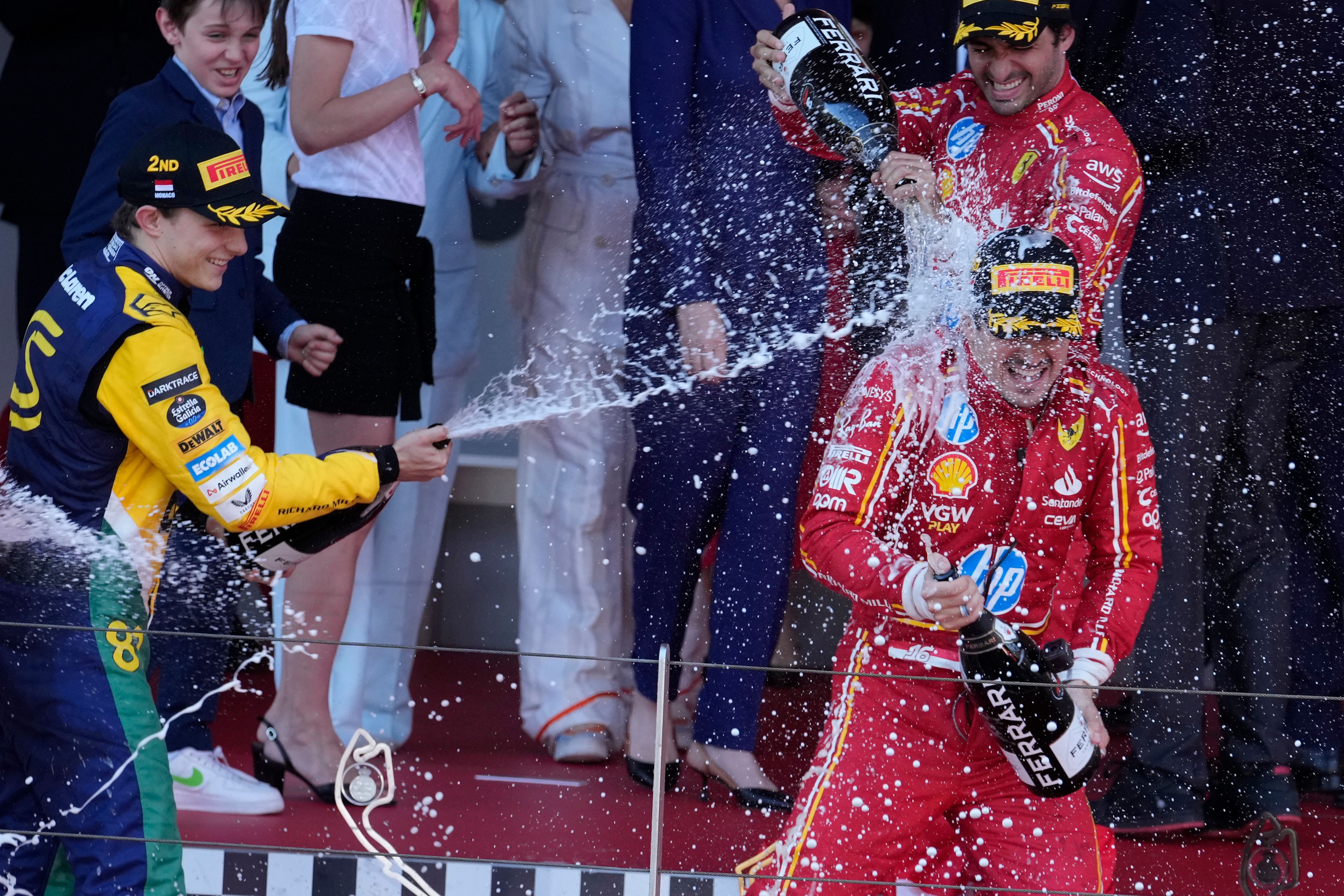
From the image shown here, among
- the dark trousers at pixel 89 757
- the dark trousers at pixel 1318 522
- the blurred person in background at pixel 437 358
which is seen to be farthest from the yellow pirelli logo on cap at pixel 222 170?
the dark trousers at pixel 1318 522

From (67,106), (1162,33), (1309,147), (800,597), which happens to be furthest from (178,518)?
(1309,147)

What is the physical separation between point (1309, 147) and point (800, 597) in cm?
140

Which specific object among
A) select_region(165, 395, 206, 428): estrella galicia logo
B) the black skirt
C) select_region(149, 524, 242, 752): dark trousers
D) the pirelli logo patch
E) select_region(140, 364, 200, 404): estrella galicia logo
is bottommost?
select_region(149, 524, 242, 752): dark trousers

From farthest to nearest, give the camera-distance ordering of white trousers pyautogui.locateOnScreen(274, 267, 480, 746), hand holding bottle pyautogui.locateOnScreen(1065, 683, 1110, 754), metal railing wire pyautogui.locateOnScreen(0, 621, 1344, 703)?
white trousers pyautogui.locateOnScreen(274, 267, 480, 746), hand holding bottle pyautogui.locateOnScreen(1065, 683, 1110, 754), metal railing wire pyautogui.locateOnScreen(0, 621, 1344, 703)

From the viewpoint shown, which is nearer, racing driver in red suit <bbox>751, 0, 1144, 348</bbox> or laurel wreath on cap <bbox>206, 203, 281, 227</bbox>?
laurel wreath on cap <bbox>206, 203, 281, 227</bbox>

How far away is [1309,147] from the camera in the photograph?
3.24 meters

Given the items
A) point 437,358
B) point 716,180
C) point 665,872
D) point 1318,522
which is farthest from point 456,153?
point 1318,522

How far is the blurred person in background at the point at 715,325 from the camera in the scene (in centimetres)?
305

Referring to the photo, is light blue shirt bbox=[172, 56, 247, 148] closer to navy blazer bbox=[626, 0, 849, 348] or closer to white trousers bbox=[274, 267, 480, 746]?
white trousers bbox=[274, 267, 480, 746]

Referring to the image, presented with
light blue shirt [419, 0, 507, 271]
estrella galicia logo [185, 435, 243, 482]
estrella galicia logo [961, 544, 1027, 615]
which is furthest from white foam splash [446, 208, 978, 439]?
estrella galicia logo [185, 435, 243, 482]

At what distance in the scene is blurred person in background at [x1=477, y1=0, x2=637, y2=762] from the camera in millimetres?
3219

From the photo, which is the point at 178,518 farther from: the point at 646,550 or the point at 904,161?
the point at 904,161

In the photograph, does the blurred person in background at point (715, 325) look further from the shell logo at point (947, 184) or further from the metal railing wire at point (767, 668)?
the metal railing wire at point (767, 668)

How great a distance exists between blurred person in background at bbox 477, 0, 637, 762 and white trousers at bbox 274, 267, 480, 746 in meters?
0.13
